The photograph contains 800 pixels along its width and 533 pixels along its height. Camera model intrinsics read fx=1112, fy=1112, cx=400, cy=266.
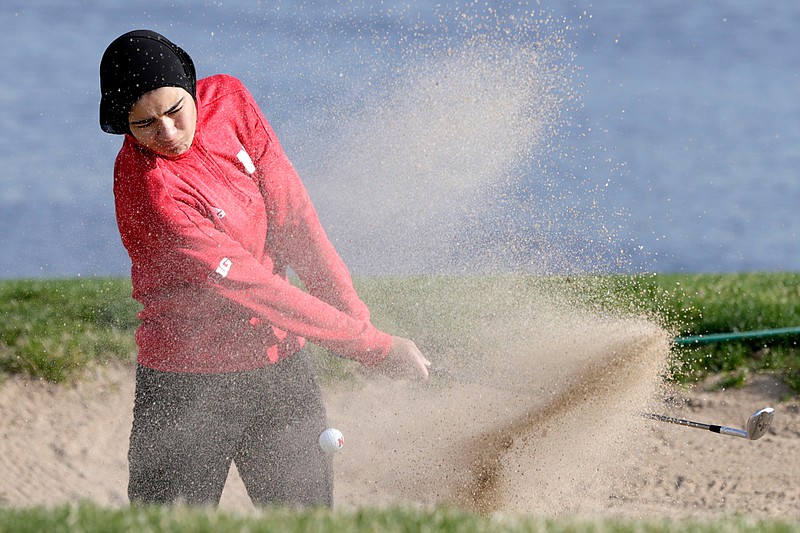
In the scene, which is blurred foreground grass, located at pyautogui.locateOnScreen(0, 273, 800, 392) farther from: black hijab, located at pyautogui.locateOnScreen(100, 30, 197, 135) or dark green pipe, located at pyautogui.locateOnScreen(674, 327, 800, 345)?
black hijab, located at pyautogui.locateOnScreen(100, 30, 197, 135)

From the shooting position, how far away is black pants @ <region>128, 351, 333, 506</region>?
11.0 feet

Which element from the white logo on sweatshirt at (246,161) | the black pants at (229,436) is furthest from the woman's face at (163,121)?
the black pants at (229,436)

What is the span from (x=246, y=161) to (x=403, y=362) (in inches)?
31.2

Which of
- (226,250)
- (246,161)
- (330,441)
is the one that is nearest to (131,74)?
(246,161)

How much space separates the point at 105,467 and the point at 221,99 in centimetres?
263

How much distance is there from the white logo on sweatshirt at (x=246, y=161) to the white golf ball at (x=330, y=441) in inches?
33.5

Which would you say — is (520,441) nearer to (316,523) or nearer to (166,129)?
(166,129)

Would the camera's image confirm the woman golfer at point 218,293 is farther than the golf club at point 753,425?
No

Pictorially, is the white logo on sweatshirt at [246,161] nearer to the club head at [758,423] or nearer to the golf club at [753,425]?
the golf club at [753,425]

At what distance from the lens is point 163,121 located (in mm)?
3141

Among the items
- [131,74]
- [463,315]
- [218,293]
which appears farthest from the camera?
[463,315]

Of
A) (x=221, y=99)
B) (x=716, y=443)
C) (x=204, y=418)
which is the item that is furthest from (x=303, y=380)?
(x=716, y=443)

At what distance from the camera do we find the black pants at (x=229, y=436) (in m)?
3.36

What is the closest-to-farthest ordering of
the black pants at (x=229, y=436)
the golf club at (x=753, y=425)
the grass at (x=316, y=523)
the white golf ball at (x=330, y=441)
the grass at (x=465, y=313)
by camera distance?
the grass at (x=316, y=523)
the black pants at (x=229, y=436)
the white golf ball at (x=330, y=441)
the golf club at (x=753, y=425)
the grass at (x=465, y=313)
